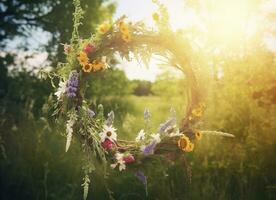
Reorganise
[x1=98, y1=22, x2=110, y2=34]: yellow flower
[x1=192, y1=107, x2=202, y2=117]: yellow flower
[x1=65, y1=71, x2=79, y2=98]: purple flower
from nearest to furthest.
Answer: [x1=65, y1=71, x2=79, y2=98]: purple flower, [x1=98, y1=22, x2=110, y2=34]: yellow flower, [x1=192, y1=107, x2=202, y2=117]: yellow flower

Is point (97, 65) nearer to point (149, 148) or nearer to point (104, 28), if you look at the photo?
point (104, 28)

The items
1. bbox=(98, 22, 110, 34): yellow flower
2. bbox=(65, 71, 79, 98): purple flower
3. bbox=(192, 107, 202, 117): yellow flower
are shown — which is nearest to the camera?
bbox=(65, 71, 79, 98): purple flower

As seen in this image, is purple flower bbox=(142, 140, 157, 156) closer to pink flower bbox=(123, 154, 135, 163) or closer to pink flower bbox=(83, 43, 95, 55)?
pink flower bbox=(123, 154, 135, 163)

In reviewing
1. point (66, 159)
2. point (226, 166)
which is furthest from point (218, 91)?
point (66, 159)

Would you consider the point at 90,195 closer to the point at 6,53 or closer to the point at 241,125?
the point at 241,125

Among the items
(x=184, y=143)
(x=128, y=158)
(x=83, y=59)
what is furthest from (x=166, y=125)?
(x=83, y=59)

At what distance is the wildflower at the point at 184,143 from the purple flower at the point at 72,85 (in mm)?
812

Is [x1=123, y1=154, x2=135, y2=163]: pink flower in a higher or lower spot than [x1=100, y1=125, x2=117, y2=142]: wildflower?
lower

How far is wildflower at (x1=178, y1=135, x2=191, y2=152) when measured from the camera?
3.71 m

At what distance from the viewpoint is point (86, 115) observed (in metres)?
3.68

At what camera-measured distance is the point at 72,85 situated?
3.66m

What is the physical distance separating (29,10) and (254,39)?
7750 millimetres

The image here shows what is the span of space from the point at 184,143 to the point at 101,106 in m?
0.65

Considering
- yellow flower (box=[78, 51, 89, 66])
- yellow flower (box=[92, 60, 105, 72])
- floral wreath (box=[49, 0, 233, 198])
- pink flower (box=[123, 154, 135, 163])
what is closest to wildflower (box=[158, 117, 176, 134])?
floral wreath (box=[49, 0, 233, 198])
